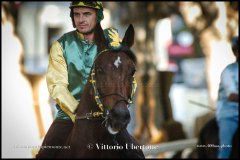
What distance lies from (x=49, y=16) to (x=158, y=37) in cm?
146

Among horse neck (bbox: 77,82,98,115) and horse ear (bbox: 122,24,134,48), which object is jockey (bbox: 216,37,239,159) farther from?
horse neck (bbox: 77,82,98,115)

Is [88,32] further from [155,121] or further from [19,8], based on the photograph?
[155,121]

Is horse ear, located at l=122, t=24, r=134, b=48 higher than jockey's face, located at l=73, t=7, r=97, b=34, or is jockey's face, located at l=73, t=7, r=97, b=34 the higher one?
jockey's face, located at l=73, t=7, r=97, b=34

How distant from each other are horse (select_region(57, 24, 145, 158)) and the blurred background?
916 millimetres

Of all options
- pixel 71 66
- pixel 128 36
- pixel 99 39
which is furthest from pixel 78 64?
pixel 128 36

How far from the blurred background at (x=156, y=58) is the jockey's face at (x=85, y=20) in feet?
2.69

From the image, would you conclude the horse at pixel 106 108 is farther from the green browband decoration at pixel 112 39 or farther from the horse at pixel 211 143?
the horse at pixel 211 143

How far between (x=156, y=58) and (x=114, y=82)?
340cm

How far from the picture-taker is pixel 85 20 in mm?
2152

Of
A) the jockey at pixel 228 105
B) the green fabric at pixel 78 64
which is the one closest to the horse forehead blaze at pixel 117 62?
the green fabric at pixel 78 64

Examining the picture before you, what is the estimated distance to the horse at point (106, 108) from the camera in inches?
77.5

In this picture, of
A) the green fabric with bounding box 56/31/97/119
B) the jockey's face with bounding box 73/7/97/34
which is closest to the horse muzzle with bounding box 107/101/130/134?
the green fabric with bounding box 56/31/97/119

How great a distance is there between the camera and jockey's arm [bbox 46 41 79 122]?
2.05 metres

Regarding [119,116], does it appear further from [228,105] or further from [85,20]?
[228,105]
